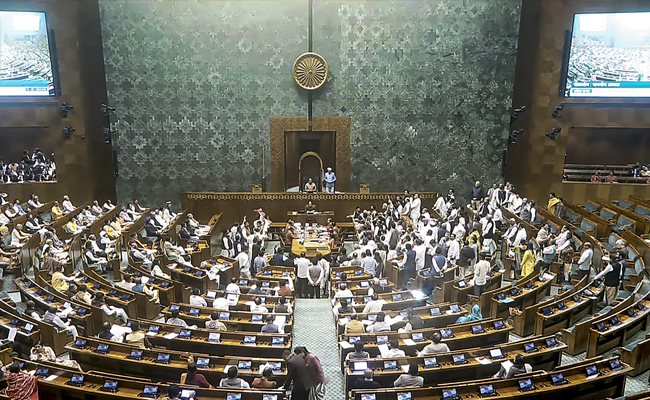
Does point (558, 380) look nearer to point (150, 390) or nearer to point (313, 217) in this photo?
point (150, 390)

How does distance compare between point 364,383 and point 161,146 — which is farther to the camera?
point 161,146

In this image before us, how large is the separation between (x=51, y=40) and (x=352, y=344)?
1568 cm

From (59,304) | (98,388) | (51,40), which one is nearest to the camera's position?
(98,388)

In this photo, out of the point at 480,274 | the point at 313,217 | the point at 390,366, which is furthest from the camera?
the point at 313,217

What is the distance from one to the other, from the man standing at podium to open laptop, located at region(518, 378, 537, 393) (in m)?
13.0

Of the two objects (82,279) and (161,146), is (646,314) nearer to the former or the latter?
(82,279)

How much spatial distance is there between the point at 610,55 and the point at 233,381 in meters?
16.3

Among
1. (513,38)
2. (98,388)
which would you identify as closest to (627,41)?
(513,38)

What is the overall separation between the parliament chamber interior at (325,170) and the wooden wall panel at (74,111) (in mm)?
72

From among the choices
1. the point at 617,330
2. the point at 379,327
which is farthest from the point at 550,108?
the point at 379,327

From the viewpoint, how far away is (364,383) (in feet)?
21.1

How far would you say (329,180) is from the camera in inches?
733

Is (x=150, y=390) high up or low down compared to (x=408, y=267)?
up

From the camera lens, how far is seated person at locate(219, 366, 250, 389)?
20.2 ft
